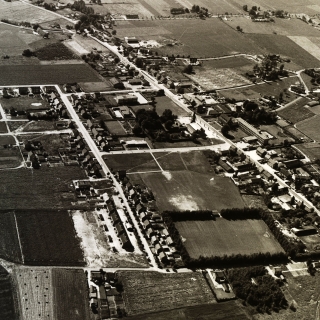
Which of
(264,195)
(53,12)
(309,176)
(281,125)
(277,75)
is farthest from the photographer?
(53,12)

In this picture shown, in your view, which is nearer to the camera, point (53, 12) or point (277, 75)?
point (277, 75)

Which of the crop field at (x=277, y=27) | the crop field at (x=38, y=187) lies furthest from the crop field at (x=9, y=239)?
the crop field at (x=277, y=27)

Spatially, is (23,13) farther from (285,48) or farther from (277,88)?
(277,88)

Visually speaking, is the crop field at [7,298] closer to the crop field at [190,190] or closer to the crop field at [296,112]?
the crop field at [190,190]

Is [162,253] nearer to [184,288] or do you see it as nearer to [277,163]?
[184,288]

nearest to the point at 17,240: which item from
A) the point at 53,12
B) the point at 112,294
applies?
the point at 112,294

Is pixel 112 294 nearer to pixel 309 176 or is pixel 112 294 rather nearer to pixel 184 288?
pixel 184 288

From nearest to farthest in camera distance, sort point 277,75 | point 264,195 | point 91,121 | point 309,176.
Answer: point 264,195 < point 309,176 < point 91,121 < point 277,75
